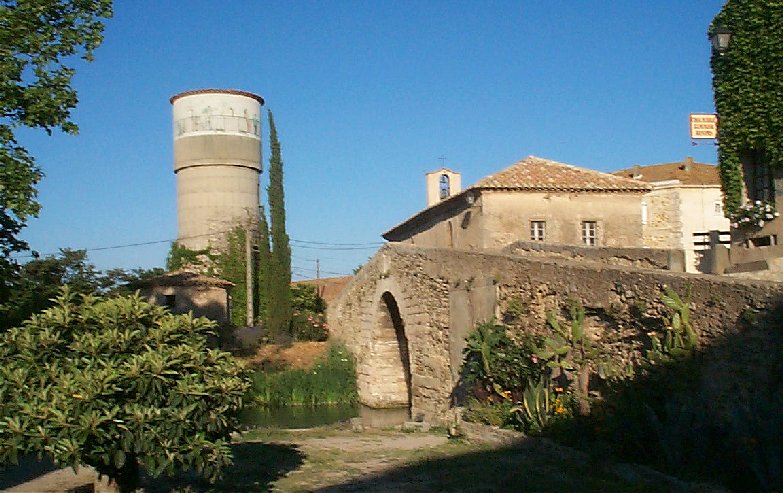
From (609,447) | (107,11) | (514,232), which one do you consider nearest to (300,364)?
(514,232)

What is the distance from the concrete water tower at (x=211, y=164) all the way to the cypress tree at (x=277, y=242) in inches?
140

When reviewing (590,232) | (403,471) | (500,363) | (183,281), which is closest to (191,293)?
(183,281)

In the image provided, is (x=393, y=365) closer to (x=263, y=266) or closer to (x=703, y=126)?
(x=703, y=126)

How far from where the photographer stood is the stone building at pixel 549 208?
78.5 feet

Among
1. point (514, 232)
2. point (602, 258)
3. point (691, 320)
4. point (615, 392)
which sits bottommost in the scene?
point (615, 392)

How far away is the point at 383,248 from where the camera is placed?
63.1 feet

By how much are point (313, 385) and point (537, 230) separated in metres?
7.97

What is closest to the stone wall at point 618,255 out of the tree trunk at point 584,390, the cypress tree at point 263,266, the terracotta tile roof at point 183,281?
the tree trunk at point 584,390

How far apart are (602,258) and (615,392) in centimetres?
353

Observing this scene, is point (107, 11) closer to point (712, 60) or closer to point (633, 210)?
point (712, 60)

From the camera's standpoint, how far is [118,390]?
6.15m

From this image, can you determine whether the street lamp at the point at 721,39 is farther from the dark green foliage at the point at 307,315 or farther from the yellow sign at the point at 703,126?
the dark green foliage at the point at 307,315

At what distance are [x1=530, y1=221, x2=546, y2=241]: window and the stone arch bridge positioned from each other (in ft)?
17.5

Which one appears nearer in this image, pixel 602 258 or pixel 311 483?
pixel 311 483
